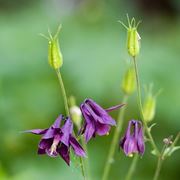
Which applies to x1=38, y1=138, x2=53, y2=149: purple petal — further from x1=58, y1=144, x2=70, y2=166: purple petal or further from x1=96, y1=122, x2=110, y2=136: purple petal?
x1=96, y1=122, x2=110, y2=136: purple petal

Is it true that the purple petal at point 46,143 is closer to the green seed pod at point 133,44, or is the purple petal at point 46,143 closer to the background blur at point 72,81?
the green seed pod at point 133,44

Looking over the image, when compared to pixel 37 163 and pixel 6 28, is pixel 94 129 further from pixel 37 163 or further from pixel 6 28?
pixel 6 28

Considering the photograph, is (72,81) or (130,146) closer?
(130,146)

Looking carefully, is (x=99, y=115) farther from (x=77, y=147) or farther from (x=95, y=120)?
(x=77, y=147)

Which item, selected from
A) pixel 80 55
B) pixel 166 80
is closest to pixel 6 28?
pixel 80 55

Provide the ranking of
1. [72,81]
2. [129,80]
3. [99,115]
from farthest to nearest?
1. [72,81]
2. [129,80]
3. [99,115]

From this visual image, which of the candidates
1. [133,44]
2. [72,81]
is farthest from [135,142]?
[72,81]
